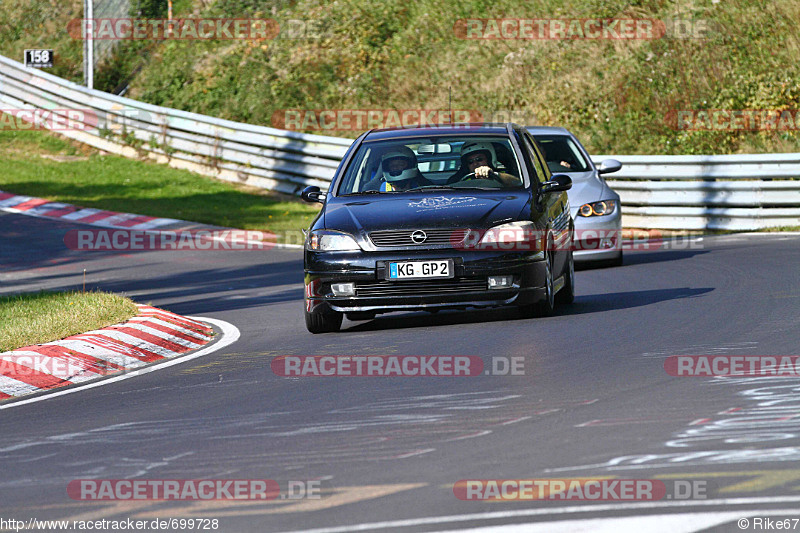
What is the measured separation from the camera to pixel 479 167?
444 inches

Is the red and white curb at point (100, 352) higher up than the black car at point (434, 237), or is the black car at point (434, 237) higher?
the black car at point (434, 237)

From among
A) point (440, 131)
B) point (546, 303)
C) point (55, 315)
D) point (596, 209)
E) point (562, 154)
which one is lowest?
point (55, 315)

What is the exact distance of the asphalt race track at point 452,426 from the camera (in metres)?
5.06

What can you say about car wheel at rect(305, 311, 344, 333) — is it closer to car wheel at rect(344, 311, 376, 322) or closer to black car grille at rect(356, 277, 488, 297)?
car wheel at rect(344, 311, 376, 322)

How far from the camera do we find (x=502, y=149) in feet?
37.9

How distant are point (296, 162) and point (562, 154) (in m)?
10.3

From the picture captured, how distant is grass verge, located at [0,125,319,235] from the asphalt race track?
12214 mm

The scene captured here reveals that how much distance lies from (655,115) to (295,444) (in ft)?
68.5

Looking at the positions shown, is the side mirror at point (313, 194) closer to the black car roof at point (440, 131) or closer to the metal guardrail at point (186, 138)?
the black car roof at point (440, 131)
